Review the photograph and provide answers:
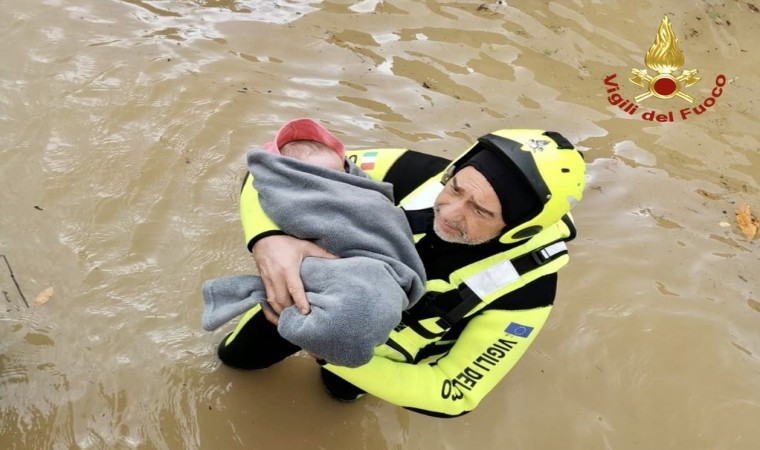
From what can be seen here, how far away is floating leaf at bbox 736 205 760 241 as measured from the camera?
3.58 metres

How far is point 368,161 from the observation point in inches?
93.7

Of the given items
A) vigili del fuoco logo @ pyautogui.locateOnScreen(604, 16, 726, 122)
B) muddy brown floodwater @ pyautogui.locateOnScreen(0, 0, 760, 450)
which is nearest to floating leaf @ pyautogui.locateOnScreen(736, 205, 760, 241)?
muddy brown floodwater @ pyautogui.locateOnScreen(0, 0, 760, 450)

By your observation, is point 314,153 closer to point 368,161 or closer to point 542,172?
point 368,161

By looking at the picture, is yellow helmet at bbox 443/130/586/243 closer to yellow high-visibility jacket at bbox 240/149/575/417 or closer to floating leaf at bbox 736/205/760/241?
yellow high-visibility jacket at bbox 240/149/575/417

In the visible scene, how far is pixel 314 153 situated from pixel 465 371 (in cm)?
97

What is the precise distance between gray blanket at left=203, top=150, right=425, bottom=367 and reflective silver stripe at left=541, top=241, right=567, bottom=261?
0.44 metres

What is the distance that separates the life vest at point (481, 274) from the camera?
1.92 metres

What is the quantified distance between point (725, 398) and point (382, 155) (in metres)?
2.12

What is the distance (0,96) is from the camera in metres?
3.67

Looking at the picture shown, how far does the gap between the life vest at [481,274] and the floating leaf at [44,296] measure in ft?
Result: 6.00

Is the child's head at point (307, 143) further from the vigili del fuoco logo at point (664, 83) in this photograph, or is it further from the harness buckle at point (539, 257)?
the vigili del fuoco logo at point (664, 83)

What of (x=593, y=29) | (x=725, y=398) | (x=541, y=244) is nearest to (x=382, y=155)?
(x=541, y=244)

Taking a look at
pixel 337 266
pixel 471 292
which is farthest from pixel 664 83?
pixel 337 266

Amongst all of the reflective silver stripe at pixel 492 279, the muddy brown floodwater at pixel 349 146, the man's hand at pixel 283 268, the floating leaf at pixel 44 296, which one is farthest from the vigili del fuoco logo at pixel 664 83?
the floating leaf at pixel 44 296
